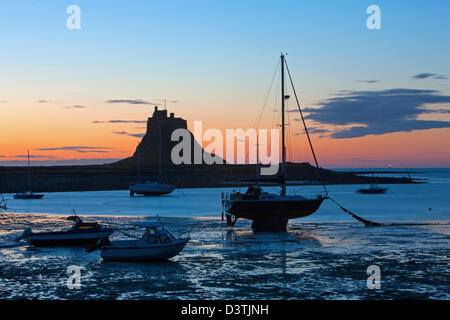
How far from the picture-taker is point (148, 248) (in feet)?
81.4

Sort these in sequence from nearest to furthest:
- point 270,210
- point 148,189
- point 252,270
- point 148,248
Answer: point 252,270 < point 148,248 < point 270,210 < point 148,189

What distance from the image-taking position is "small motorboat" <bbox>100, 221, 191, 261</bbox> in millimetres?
24828

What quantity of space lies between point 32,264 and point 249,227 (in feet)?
68.2

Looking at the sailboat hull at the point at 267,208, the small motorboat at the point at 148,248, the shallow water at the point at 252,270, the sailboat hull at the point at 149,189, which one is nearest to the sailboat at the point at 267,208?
the sailboat hull at the point at 267,208

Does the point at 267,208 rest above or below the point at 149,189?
above

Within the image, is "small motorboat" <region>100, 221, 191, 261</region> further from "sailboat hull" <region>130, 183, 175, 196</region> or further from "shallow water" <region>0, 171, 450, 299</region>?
"sailboat hull" <region>130, 183, 175, 196</region>

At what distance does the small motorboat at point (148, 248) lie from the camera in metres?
24.8

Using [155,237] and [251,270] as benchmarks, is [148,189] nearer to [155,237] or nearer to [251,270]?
[155,237]

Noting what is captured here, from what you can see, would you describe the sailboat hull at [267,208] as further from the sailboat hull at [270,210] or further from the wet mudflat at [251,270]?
the wet mudflat at [251,270]

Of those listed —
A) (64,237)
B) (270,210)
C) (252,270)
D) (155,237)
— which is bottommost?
(252,270)

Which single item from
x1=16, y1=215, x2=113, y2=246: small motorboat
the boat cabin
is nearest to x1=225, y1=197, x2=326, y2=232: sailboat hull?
x1=16, y1=215, x2=113, y2=246: small motorboat

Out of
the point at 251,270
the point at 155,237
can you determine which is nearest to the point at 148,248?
the point at 155,237

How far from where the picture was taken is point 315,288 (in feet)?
63.7
